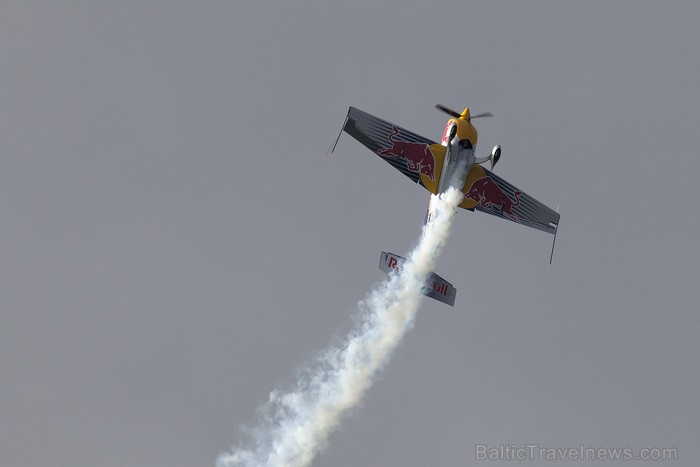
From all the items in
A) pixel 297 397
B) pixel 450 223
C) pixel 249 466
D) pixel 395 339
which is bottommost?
pixel 249 466

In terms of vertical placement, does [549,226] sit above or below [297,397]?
above

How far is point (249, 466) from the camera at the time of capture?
6831 centimetres

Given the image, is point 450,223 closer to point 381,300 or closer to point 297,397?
point 381,300

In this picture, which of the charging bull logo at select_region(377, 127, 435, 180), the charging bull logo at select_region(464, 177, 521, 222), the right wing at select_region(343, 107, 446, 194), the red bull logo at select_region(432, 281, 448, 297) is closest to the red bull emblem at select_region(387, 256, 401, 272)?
the red bull logo at select_region(432, 281, 448, 297)

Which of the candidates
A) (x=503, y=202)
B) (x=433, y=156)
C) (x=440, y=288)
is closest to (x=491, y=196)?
(x=503, y=202)

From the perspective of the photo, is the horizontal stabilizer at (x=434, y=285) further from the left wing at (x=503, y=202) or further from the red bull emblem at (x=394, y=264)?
the left wing at (x=503, y=202)

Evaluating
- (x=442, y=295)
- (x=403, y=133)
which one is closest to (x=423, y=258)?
(x=442, y=295)

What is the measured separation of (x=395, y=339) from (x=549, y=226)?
1179cm

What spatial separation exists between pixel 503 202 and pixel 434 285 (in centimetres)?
740

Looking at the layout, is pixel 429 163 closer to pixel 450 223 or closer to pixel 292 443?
pixel 450 223

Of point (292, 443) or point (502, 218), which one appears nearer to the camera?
point (292, 443)

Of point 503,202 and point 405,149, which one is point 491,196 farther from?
point 405,149

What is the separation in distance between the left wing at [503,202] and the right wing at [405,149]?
87.2 inches

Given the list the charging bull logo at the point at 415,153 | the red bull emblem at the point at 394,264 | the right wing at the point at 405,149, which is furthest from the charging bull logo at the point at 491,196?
Answer: the red bull emblem at the point at 394,264
